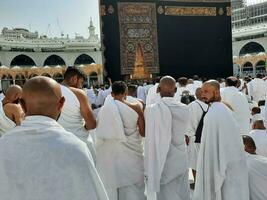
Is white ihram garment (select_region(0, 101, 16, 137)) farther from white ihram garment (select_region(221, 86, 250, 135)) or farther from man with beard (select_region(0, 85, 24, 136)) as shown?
white ihram garment (select_region(221, 86, 250, 135))

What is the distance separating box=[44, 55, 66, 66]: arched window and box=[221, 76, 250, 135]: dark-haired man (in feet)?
99.9

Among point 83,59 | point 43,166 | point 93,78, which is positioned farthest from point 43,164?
point 83,59

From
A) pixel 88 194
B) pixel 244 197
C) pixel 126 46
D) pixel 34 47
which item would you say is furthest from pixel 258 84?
pixel 34 47

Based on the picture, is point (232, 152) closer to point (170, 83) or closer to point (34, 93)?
point (170, 83)

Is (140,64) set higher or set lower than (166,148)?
higher

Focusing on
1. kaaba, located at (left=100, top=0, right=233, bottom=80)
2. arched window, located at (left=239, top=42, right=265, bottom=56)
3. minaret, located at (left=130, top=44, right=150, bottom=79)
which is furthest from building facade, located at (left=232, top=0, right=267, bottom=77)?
minaret, located at (left=130, top=44, right=150, bottom=79)

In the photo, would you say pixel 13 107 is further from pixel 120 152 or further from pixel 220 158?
pixel 220 158

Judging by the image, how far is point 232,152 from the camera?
9.89 feet

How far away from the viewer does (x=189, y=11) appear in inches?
661

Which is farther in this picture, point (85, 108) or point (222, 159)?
point (85, 108)

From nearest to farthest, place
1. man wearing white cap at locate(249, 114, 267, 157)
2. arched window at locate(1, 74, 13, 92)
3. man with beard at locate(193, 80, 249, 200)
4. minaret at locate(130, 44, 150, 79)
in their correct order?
man with beard at locate(193, 80, 249, 200), man wearing white cap at locate(249, 114, 267, 157), minaret at locate(130, 44, 150, 79), arched window at locate(1, 74, 13, 92)

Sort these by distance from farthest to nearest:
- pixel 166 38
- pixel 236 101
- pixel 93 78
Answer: pixel 93 78, pixel 166 38, pixel 236 101

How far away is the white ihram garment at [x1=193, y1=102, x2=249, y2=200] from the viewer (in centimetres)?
301

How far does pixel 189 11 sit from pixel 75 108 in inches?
565
